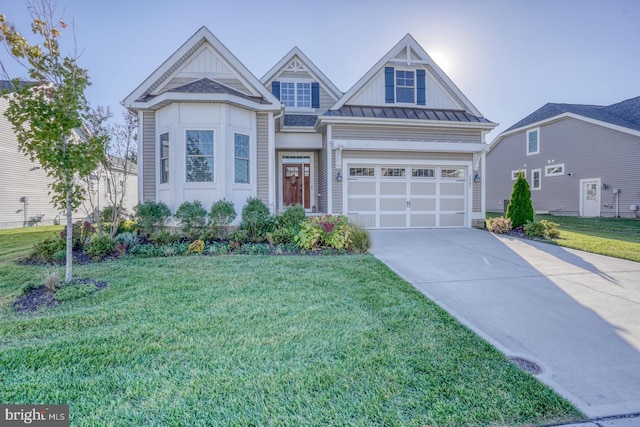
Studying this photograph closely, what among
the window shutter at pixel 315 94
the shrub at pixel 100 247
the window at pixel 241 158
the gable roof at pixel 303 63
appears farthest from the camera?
the window shutter at pixel 315 94

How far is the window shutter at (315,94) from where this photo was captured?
47.2 ft

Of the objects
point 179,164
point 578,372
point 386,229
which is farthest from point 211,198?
point 578,372

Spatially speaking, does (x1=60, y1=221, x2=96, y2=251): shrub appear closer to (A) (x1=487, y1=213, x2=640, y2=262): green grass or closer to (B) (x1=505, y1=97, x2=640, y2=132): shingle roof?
(A) (x1=487, y1=213, x2=640, y2=262): green grass

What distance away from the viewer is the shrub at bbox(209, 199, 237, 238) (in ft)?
28.1

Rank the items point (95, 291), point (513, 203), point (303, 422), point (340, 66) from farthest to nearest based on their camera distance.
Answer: point (340, 66), point (513, 203), point (95, 291), point (303, 422)

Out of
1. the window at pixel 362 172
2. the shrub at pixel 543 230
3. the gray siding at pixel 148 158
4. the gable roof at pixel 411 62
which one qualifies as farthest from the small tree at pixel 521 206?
the gray siding at pixel 148 158

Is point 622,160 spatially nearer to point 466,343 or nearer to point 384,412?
point 466,343

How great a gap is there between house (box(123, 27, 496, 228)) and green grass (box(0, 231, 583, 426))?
18.6 feet

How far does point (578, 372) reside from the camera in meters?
2.72

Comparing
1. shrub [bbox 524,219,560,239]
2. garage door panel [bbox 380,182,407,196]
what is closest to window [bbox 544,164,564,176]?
shrub [bbox 524,219,560,239]

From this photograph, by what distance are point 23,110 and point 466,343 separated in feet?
20.6

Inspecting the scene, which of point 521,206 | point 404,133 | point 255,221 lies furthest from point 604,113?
point 255,221

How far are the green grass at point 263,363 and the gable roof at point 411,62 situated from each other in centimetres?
939
